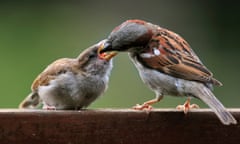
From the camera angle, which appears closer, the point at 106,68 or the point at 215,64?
the point at 106,68

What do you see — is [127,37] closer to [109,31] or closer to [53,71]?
[53,71]

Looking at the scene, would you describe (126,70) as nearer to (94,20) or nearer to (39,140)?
(94,20)

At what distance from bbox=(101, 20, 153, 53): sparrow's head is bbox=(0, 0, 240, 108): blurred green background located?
9.68 feet

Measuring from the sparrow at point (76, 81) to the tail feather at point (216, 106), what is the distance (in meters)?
0.54

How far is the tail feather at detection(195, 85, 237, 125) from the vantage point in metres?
3.68

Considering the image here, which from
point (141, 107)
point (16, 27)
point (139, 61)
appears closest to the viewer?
point (141, 107)

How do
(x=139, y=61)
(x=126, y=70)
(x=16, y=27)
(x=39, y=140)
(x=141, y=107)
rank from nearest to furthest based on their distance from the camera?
(x=39, y=140) < (x=141, y=107) < (x=139, y=61) < (x=126, y=70) < (x=16, y=27)

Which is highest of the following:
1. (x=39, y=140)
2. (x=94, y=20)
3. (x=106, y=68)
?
(x=94, y=20)

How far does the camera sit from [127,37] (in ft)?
13.7

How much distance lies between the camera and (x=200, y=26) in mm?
9523

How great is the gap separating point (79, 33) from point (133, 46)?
4963 millimetres

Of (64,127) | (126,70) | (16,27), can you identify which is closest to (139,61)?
(64,127)

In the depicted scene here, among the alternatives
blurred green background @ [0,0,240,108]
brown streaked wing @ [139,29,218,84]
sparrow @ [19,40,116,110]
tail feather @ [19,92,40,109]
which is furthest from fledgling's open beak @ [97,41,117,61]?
blurred green background @ [0,0,240,108]

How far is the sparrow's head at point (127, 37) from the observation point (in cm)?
413
